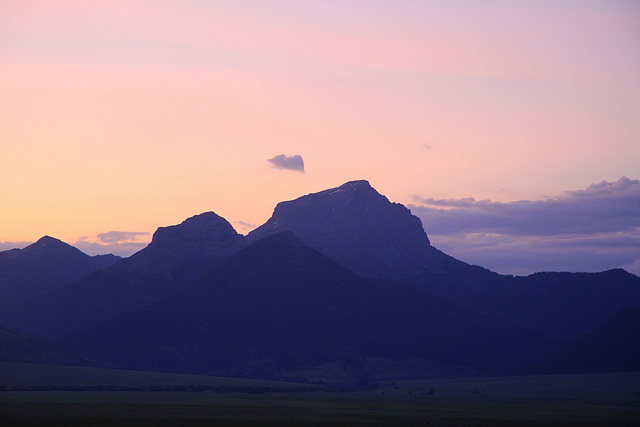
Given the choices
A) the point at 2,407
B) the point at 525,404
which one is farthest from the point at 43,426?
the point at 525,404

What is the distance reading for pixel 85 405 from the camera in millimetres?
158375

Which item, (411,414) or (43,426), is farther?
(411,414)

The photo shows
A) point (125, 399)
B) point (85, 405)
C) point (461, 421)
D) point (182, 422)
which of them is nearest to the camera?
point (182, 422)

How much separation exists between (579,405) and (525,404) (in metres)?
10.9

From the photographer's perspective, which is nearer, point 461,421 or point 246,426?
point 246,426

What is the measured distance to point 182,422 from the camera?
12125 cm

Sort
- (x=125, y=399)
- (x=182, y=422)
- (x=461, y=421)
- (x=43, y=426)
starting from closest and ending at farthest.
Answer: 1. (x=43, y=426)
2. (x=182, y=422)
3. (x=461, y=421)
4. (x=125, y=399)

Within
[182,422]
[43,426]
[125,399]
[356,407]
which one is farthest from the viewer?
[125,399]

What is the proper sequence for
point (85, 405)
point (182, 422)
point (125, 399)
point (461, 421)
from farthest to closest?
point (125, 399), point (85, 405), point (461, 421), point (182, 422)

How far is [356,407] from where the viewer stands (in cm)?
16875

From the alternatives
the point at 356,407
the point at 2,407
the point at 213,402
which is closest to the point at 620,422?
the point at 356,407

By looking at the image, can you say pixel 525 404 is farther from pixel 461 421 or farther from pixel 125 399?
pixel 125 399

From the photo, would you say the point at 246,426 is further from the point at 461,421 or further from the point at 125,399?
the point at 125,399

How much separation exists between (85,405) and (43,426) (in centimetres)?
5322
